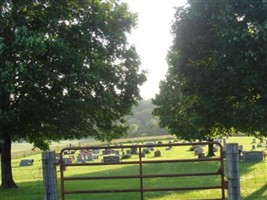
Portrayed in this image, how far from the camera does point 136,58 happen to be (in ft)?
97.1

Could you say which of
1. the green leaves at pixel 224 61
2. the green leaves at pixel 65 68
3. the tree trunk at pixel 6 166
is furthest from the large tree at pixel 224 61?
the tree trunk at pixel 6 166

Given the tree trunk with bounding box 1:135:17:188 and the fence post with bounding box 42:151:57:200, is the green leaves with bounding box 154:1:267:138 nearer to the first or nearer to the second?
the fence post with bounding box 42:151:57:200

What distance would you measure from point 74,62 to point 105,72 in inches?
139

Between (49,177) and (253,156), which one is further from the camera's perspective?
(253,156)

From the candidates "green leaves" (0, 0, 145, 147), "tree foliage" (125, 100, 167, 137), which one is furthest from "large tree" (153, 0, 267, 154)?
"tree foliage" (125, 100, 167, 137)

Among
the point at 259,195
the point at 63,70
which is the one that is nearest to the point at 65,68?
the point at 63,70

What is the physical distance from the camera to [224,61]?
19.9 metres

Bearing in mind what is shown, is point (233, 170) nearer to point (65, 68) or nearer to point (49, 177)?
point (49, 177)

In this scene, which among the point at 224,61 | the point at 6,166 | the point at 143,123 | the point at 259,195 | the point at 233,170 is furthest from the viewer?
the point at 143,123

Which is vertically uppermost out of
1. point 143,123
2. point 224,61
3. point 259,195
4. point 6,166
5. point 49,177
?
point 224,61

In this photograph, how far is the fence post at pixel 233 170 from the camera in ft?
41.5

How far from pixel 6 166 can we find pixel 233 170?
61.6 ft

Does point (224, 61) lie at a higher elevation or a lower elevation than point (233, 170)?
higher

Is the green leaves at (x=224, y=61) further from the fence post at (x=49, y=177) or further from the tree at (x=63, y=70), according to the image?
the fence post at (x=49, y=177)
